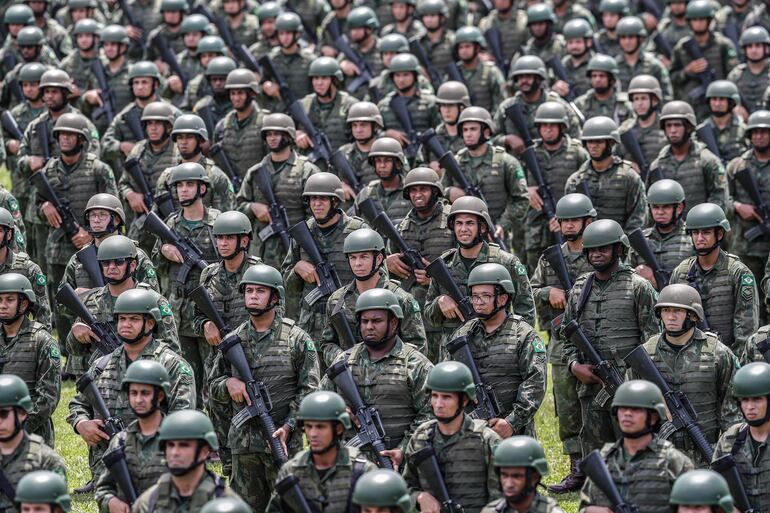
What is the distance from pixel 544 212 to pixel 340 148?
2.74 m

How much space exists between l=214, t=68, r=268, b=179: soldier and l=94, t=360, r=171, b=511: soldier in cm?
856

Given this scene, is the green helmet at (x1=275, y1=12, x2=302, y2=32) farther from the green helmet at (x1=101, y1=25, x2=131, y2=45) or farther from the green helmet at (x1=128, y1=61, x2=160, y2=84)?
the green helmet at (x1=128, y1=61, x2=160, y2=84)

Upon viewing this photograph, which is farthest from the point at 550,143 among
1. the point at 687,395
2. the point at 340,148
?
the point at 687,395

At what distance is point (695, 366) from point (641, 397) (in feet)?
5.71

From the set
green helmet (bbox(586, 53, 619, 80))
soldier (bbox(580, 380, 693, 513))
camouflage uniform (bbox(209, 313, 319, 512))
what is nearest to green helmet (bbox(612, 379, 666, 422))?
soldier (bbox(580, 380, 693, 513))

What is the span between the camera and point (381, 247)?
1653 centimetres

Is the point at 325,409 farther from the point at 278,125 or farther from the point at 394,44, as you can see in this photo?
the point at 394,44

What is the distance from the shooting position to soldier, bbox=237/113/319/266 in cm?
2003

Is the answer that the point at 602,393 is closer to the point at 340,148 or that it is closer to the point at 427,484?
the point at 427,484

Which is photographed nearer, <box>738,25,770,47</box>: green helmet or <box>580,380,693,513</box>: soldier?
<box>580,380,693,513</box>: soldier

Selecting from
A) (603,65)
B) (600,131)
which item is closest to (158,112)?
(600,131)

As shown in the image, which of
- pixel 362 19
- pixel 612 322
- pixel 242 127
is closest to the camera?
pixel 612 322

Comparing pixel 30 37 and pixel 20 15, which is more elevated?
pixel 30 37

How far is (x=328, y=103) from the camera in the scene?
2309 cm
